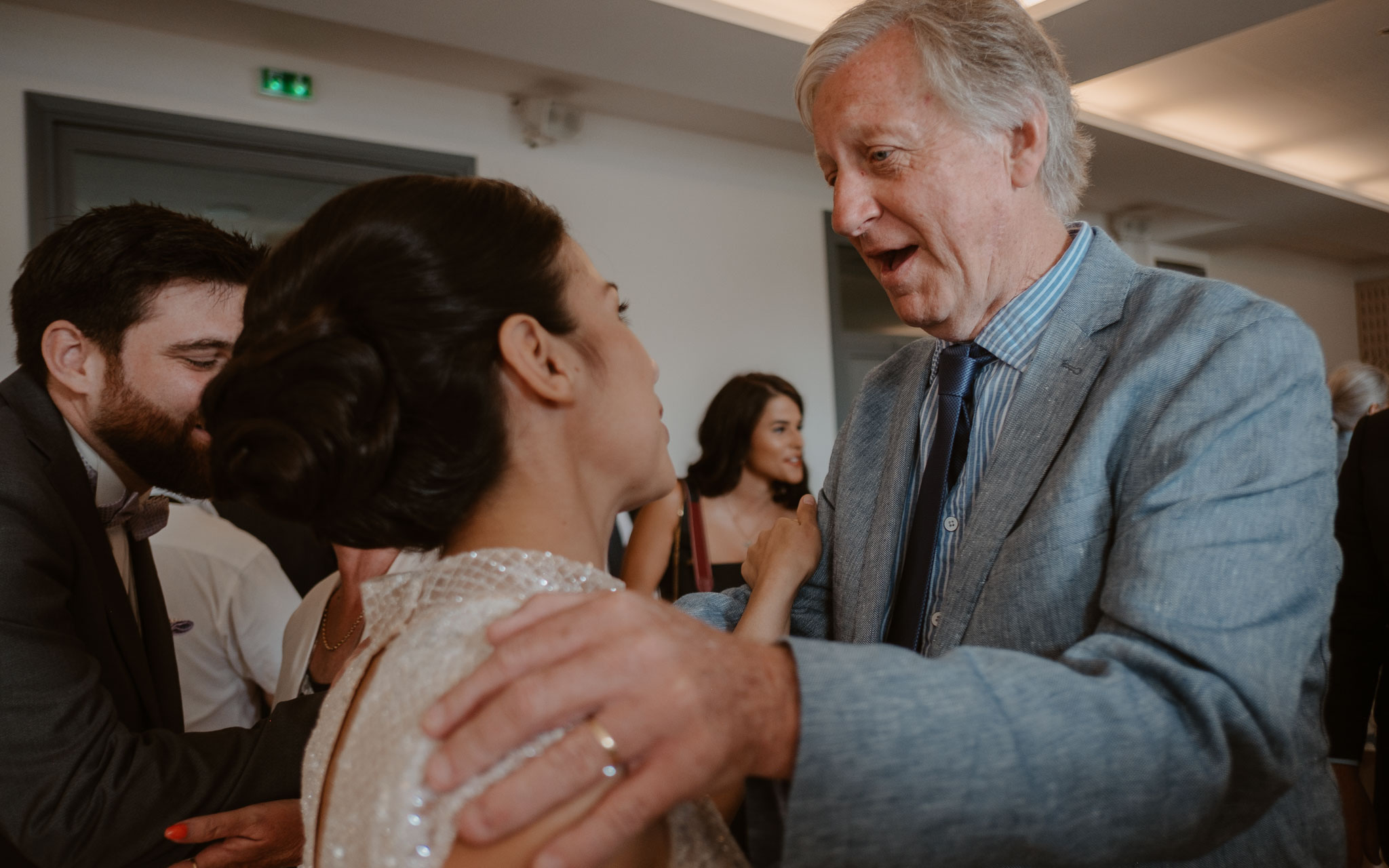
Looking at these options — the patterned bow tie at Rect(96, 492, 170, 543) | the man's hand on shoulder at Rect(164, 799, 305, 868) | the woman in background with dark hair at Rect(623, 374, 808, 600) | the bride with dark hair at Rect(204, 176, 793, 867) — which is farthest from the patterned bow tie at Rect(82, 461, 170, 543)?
the woman in background with dark hair at Rect(623, 374, 808, 600)

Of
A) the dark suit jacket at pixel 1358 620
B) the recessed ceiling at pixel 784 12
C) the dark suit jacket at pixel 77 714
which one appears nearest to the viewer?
the dark suit jacket at pixel 77 714

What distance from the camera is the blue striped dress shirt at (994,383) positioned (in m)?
1.36

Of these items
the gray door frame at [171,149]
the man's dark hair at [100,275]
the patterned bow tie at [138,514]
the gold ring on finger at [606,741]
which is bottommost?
the gold ring on finger at [606,741]

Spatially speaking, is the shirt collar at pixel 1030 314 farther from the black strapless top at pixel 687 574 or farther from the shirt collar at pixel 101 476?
the black strapless top at pixel 687 574

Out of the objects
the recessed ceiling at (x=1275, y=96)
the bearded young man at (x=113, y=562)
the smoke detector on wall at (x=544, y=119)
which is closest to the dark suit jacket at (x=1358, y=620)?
the bearded young man at (x=113, y=562)

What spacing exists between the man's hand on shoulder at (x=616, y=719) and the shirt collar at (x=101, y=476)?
60.2 inches

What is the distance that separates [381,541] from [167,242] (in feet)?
3.94

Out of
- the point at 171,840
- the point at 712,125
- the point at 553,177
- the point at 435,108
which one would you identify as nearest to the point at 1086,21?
the point at 712,125

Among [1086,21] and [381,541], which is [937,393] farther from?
[1086,21]

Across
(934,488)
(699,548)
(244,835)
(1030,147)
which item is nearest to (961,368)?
(934,488)

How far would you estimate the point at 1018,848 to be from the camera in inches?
31.0

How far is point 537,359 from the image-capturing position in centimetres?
108

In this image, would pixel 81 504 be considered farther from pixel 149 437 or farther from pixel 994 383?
pixel 994 383

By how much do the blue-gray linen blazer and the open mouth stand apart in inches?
11.3
